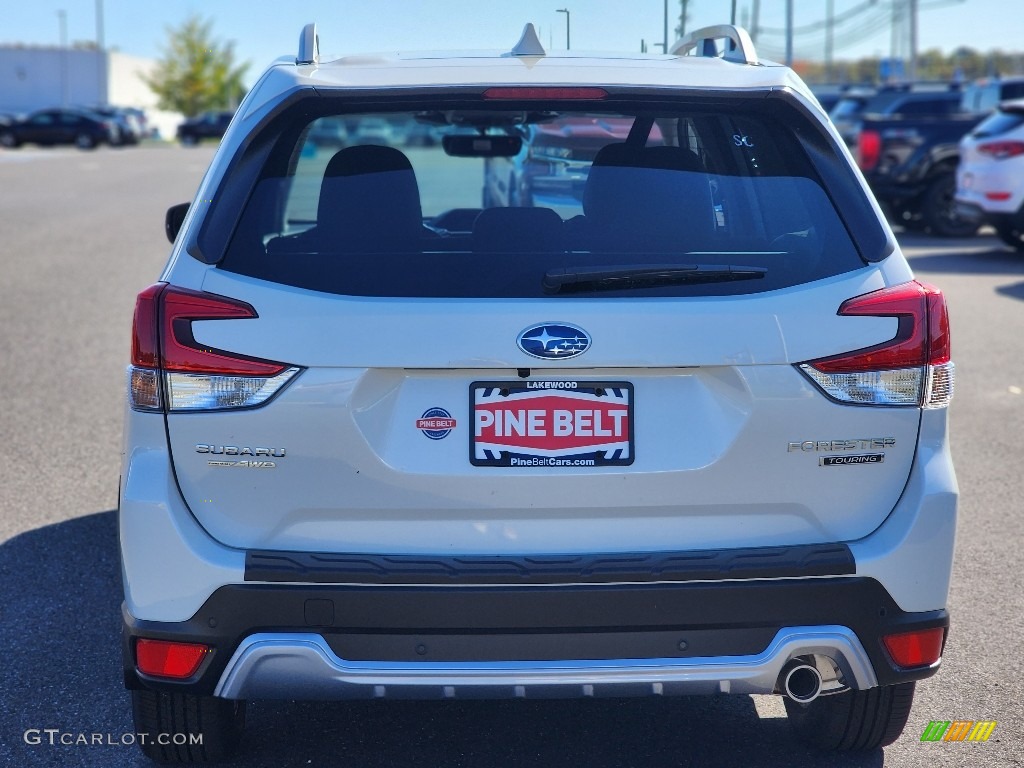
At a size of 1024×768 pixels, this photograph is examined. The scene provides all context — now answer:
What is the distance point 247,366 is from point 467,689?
84 cm

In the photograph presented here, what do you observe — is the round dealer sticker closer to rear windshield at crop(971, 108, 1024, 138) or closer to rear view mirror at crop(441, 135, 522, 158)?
rear view mirror at crop(441, 135, 522, 158)

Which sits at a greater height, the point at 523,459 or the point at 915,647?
the point at 523,459

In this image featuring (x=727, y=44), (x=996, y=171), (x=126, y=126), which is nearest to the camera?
(x=727, y=44)

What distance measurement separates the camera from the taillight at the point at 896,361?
2.97 m

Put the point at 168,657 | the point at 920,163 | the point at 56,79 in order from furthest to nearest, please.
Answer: the point at 56,79, the point at 920,163, the point at 168,657

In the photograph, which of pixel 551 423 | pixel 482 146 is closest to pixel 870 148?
pixel 482 146

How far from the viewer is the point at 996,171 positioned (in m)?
15.4

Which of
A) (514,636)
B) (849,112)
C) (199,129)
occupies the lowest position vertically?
(199,129)

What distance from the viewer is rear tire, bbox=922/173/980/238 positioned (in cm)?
1836

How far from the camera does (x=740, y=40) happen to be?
12.0ft

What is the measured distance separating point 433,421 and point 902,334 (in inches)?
41.8

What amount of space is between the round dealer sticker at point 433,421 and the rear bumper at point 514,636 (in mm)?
330

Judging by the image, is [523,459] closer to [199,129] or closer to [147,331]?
[147,331]

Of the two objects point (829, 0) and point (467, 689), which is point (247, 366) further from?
point (829, 0)
